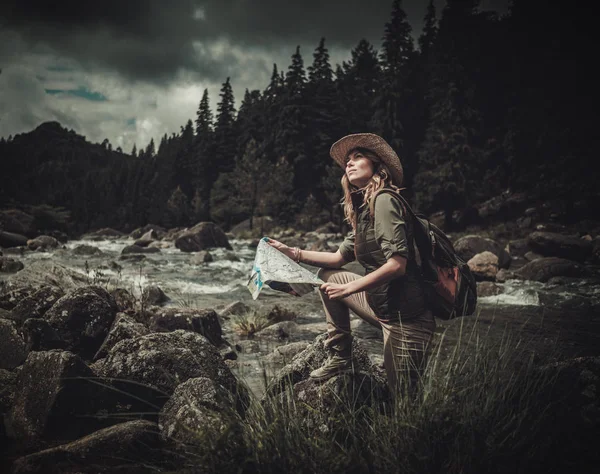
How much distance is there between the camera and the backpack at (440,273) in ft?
8.13

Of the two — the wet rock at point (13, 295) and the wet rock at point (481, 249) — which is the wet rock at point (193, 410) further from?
the wet rock at point (481, 249)

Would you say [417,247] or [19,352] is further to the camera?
[19,352]

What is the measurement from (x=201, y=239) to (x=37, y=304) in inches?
765

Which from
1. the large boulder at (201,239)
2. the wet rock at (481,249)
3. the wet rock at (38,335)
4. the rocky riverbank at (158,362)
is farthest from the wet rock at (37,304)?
the large boulder at (201,239)

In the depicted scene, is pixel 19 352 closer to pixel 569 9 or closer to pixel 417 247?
pixel 417 247

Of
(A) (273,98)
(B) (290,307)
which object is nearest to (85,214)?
(A) (273,98)

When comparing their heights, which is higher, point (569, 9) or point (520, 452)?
point (569, 9)

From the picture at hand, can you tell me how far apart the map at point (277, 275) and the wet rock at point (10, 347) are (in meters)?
3.09

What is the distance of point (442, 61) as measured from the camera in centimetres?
3247

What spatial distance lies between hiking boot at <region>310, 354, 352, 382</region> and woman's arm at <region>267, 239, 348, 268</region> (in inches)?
30.7

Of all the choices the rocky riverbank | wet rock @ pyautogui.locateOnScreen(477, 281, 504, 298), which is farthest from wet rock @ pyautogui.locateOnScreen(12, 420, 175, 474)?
wet rock @ pyautogui.locateOnScreen(477, 281, 504, 298)

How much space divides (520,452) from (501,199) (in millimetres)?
35117

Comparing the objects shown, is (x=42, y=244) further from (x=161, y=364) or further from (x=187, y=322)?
Result: (x=161, y=364)

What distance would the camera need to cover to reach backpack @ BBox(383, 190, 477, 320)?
8.13 feet
